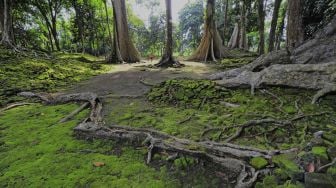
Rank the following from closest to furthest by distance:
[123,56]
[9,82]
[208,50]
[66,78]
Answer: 1. [9,82]
2. [66,78]
3. [208,50]
4. [123,56]

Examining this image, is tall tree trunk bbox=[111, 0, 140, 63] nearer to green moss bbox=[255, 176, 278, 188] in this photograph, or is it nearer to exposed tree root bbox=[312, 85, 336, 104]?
exposed tree root bbox=[312, 85, 336, 104]

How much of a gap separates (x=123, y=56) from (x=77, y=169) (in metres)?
10.6

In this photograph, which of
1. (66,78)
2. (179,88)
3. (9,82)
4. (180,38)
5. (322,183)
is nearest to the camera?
(322,183)

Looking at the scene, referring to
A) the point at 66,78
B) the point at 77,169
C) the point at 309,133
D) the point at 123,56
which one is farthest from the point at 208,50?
the point at 77,169

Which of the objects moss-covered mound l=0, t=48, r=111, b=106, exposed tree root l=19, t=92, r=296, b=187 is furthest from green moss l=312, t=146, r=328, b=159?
moss-covered mound l=0, t=48, r=111, b=106

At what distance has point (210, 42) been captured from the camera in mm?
11672

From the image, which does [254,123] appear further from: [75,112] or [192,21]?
[192,21]

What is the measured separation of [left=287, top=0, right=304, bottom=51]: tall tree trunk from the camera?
5.67m

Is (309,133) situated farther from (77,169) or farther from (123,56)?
(123,56)

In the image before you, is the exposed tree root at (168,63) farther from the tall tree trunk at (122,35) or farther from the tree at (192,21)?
the tree at (192,21)

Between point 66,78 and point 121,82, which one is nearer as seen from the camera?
point 121,82

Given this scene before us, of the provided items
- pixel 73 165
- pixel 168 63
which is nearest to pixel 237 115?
pixel 73 165

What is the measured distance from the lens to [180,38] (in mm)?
29469

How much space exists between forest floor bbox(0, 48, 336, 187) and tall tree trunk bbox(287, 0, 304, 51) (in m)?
2.06
